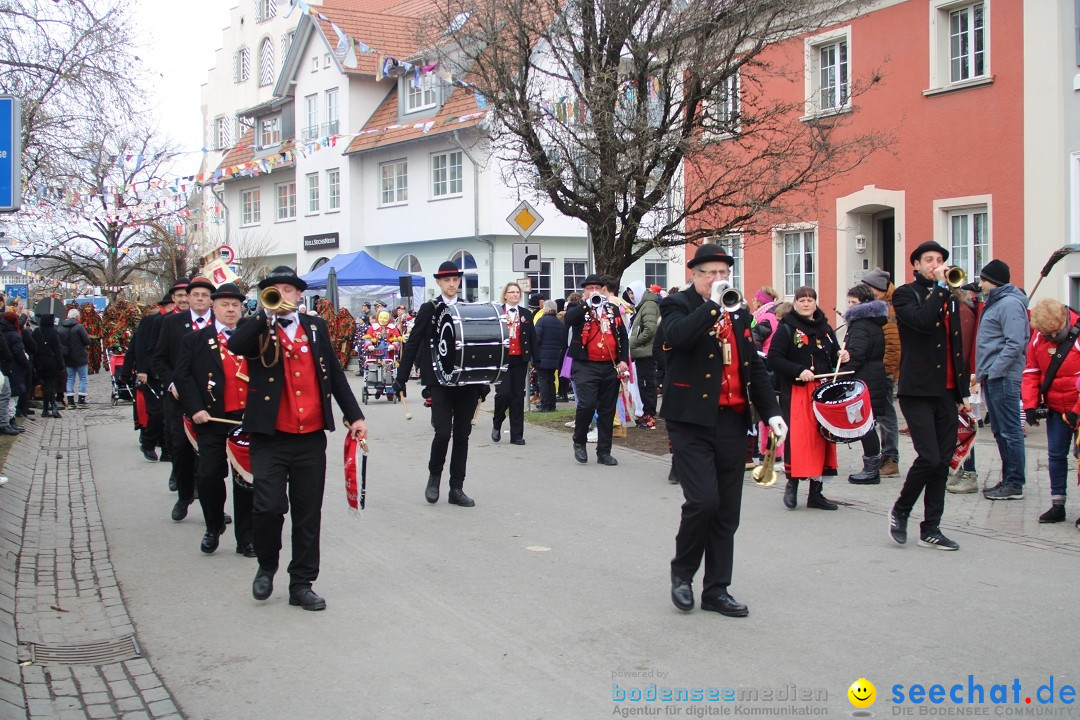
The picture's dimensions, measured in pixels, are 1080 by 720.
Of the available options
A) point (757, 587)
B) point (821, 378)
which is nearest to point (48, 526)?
point (757, 587)

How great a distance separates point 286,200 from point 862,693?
1767 inches

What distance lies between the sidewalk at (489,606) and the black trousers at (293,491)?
336 mm

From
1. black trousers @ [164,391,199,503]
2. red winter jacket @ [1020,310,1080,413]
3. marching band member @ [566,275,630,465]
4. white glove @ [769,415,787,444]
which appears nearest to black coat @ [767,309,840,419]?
red winter jacket @ [1020,310,1080,413]

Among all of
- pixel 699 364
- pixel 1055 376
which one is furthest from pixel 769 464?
pixel 1055 376

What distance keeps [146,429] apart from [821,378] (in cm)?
738

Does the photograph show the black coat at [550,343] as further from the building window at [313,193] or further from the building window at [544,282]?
the building window at [313,193]

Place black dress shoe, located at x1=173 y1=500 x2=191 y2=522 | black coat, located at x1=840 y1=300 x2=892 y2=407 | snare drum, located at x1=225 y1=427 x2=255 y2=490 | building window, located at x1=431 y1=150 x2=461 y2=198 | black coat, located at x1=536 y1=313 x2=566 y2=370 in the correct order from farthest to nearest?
building window, located at x1=431 y1=150 x2=461 y2=198 < black coat, located at x1=536 y1=313 x2=566 y2=370 < black coat, located at x1=840 y1=300 x2=892 y2=407 < black dress shoe, located at x1=173 y1=500 x2=191 y2=522 < snare drum, located at x1=225 y1=427 x2=255 y2=490

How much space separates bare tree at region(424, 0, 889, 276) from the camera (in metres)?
13.4

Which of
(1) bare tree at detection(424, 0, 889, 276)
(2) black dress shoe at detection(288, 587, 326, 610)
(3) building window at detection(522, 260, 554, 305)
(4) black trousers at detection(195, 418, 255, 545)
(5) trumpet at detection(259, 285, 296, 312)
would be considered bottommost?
(2) black dress shoe at detection(288, 587, 326, 610)

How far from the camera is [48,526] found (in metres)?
9.19

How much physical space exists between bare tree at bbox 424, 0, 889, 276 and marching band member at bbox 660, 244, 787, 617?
7.67m

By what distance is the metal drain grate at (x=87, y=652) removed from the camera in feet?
18.2

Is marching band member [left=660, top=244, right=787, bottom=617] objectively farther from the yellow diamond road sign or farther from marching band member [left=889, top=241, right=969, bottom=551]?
the yellow diamond road sign

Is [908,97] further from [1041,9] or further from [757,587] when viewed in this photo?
[757,587]
